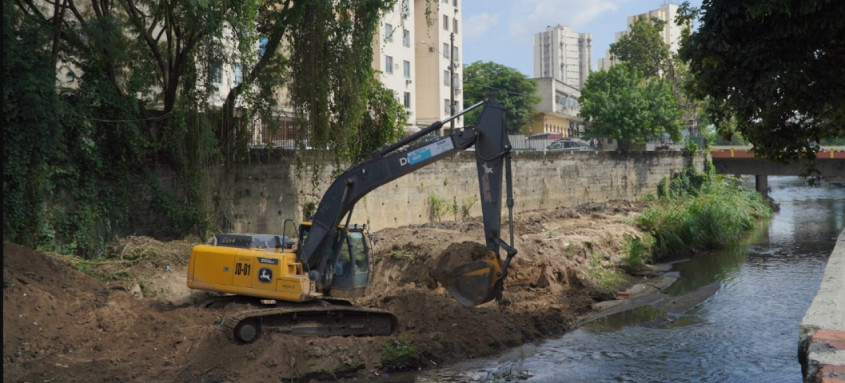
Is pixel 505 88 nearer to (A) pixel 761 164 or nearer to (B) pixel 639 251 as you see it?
(A) pixel 761 164

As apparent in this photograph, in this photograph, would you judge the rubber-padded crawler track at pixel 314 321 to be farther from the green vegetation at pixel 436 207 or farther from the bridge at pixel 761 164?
the bridge at pixel 761 164

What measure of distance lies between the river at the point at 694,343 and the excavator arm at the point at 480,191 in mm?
1546

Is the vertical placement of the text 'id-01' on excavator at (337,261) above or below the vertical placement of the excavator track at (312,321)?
above

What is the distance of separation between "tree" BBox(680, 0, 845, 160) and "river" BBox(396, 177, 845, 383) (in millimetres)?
4074

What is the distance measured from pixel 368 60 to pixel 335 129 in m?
1.99

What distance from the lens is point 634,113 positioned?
130 feet

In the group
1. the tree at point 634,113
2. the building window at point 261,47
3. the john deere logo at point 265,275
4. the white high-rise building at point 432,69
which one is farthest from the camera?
the white high-rise building at point 432,69

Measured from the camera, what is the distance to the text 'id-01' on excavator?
11055 mm

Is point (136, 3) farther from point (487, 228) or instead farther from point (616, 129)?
point (616, 129)

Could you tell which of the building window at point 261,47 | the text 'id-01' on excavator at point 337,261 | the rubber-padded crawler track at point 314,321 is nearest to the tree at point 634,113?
the building window at point 261,47

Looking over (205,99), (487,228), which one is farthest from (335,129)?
(487,228)

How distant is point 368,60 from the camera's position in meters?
18.9

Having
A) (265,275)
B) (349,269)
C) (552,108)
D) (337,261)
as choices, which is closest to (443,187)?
(349,269)

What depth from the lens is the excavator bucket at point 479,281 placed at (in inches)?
421
